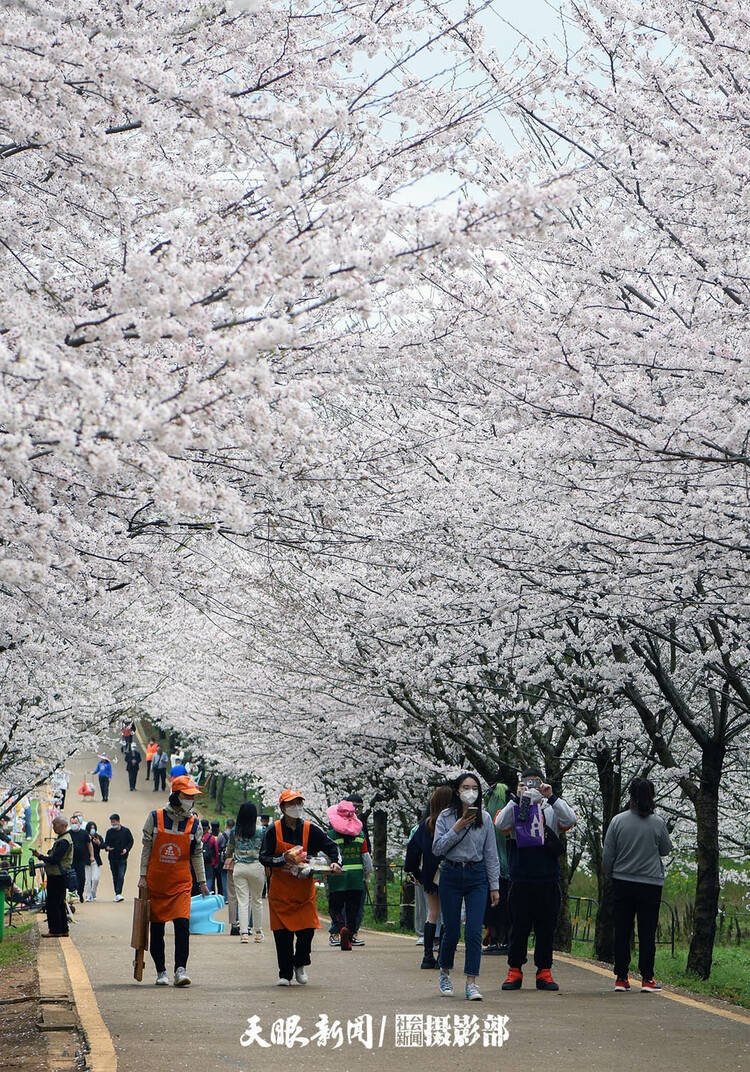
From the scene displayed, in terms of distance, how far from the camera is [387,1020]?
27.3 ft

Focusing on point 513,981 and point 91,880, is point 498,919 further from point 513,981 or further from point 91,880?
point 91,880

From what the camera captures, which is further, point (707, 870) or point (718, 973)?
point (718, 973)

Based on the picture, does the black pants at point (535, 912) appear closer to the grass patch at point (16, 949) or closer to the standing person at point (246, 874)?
the grass patch at point (16, 949)

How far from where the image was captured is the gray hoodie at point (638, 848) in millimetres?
10070

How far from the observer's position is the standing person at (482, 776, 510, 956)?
14.0 m

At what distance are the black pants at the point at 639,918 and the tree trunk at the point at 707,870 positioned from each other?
3074mm

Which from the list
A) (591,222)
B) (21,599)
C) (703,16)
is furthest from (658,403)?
(21,599)

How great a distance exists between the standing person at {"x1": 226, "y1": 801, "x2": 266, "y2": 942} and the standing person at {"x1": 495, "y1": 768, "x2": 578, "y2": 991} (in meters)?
6.00

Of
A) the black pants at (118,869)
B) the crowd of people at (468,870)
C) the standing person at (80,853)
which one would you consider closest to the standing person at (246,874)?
the crowd of people at (468,870)

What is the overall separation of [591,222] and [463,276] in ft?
4.88

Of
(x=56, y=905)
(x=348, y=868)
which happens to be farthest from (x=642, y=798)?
(x=56, y=905)

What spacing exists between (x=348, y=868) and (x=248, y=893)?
2.37 m

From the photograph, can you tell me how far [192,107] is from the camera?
5.92 meters

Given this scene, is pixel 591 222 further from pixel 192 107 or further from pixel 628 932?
pixel 628 932
